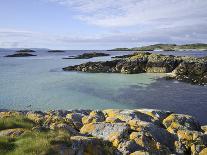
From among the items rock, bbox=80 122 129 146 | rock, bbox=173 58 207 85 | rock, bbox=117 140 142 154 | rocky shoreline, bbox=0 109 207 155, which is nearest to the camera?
rocky shoreline, bbox=0 109 207 155

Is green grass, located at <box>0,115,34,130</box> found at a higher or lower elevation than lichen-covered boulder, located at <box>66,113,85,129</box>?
higher

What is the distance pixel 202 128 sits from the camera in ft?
67.3

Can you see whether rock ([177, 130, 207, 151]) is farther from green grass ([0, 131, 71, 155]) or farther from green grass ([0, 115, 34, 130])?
green grass ([0, 115, 34, 130])

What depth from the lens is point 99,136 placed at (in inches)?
583

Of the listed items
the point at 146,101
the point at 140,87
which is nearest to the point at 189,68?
the point at 140,87

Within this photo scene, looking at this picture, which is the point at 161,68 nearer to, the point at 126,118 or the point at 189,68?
the point at 189,68

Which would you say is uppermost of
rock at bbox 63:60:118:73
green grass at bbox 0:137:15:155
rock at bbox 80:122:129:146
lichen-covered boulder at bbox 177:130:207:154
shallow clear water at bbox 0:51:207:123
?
green grass at bbox 0:137:15:155

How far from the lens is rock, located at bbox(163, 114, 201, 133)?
1798cm

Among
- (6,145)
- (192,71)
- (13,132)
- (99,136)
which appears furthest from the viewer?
(192,71)

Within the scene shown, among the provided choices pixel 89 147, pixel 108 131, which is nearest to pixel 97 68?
pixel 108 131

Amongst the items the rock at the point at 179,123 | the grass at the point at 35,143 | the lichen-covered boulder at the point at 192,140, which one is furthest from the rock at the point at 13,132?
the rock at the point at 179,123

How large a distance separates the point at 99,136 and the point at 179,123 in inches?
252

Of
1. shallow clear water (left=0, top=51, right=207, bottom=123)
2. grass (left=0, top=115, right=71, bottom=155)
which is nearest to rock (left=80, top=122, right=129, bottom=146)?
grass (left=0, top=115, right=71, bottom=155)

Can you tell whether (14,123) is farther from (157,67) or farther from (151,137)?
(157,67)
